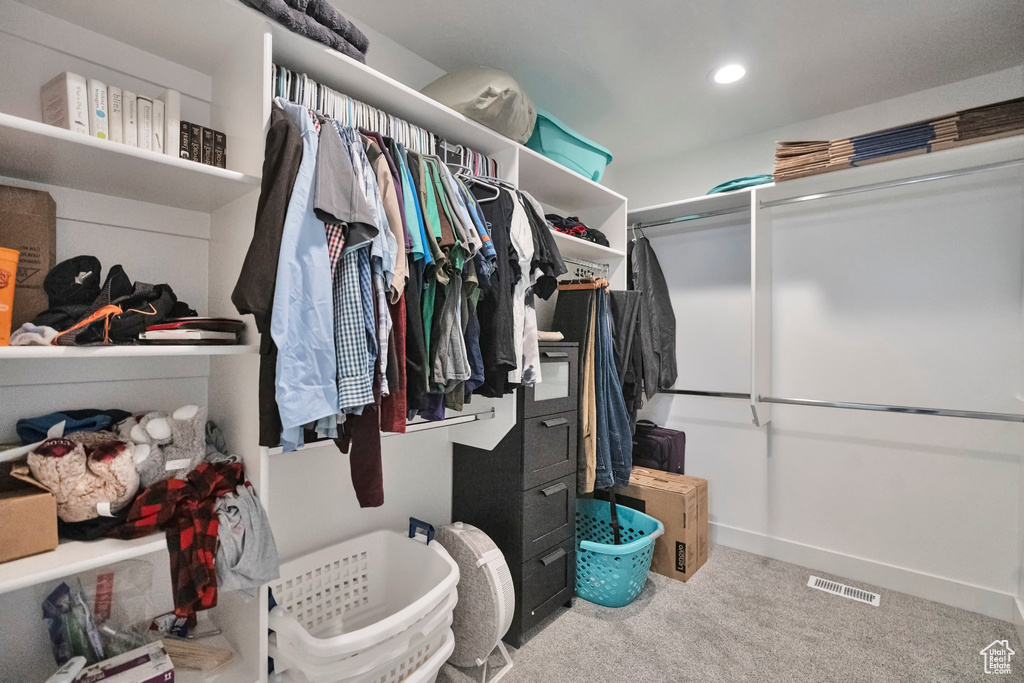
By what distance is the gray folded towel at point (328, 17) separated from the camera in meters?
1.25

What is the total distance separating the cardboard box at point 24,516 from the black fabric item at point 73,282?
0.38 metres

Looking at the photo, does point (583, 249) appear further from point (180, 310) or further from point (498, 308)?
point (180, 310)

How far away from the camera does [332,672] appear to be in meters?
1.14

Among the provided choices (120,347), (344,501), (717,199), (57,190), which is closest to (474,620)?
(344,501)

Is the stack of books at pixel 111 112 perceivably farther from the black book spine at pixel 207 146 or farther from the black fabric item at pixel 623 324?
the black fabric item at pixel 623 324

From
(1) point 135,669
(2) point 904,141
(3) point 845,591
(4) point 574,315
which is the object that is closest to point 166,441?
(1) point 135,669

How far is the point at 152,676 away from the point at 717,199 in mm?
2908

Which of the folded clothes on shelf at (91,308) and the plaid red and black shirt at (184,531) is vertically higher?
the folded clothes on shelf at (91,308)

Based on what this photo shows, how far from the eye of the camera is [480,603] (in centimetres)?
167

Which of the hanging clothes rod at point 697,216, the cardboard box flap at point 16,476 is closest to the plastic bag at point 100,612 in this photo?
the cardboard box flap at point 16,476

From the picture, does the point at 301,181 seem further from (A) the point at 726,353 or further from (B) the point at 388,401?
(A) the point at 726,353

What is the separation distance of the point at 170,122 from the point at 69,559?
3.27 ft

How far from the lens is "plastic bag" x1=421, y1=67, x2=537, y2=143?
5.51 feet

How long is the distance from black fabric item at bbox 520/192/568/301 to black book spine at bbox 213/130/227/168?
0.94m
